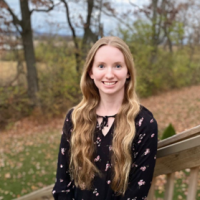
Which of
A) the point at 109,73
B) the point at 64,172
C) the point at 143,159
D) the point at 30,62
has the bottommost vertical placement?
the point at 64,172

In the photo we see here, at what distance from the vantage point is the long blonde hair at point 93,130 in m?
1.61

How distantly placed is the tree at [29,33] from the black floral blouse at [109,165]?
10876 millimetres

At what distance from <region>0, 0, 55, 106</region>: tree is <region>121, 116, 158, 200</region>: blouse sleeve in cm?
1124

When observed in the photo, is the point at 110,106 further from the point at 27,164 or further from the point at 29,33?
the point at 29,33

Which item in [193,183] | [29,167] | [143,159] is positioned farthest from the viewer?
[29,167]

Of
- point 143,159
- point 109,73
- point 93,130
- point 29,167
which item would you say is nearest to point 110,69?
point 109,73

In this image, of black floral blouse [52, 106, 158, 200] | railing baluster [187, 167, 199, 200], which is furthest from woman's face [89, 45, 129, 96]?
railing baluster [187, 167, 199, 200]

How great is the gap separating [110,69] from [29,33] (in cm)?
1162

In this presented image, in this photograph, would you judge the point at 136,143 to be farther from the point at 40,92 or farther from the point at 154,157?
the point at 40,92

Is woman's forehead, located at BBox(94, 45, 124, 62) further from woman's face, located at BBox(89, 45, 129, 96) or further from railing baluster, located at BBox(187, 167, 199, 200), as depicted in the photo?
railing baluster, located at BBox(187, 167, 199, 200)

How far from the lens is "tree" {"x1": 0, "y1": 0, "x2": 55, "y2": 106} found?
1167cm

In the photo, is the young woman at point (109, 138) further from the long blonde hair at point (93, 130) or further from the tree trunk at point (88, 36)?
the tree trunk at point (88, 36)

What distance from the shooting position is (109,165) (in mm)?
1679

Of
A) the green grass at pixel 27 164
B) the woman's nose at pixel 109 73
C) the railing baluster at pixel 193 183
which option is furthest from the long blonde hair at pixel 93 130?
the green grass at pixel 27 164
